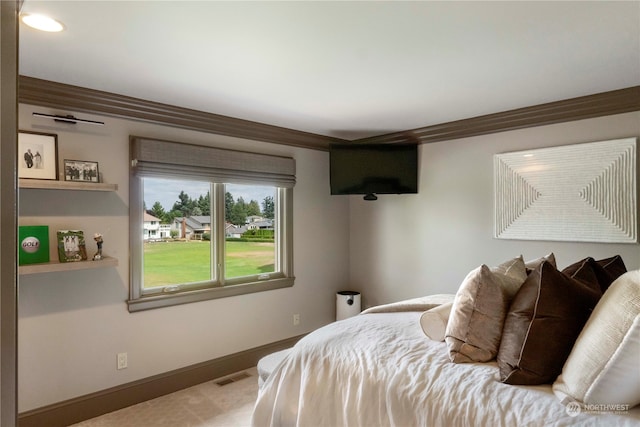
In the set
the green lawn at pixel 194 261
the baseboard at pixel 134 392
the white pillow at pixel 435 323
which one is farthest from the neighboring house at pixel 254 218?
the white pillow at pixel 435 323

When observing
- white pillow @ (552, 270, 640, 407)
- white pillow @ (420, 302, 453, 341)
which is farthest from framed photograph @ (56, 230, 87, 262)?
white pillow @ (552, 270, 640, 407)

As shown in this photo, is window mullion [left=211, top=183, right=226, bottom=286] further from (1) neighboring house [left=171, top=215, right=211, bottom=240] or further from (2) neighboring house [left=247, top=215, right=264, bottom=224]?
(2) neighboring house [left=247, top=215, right=264, bottom=224]

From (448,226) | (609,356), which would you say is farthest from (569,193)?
(609,356)

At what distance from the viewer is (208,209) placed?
3.51 m

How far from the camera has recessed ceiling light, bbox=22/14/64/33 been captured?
1.71 metres

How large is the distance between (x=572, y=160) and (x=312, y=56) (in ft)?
7.28

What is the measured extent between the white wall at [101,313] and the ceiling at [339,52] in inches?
16.1

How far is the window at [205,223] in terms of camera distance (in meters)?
3.02

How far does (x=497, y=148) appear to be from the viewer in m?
3.46

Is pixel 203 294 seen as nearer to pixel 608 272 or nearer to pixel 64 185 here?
pixel 64 185

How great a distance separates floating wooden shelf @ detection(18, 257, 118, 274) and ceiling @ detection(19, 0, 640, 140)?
1.18 m

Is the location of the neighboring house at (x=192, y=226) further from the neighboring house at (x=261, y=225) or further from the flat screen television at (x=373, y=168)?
the flat screen television at (x=373, y=168)

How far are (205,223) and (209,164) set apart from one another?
0.54 meters

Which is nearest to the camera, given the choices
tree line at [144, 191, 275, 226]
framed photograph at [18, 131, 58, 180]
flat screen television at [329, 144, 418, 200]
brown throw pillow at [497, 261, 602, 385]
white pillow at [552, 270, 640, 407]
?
white pillow at [552, 270, 640, 407]
